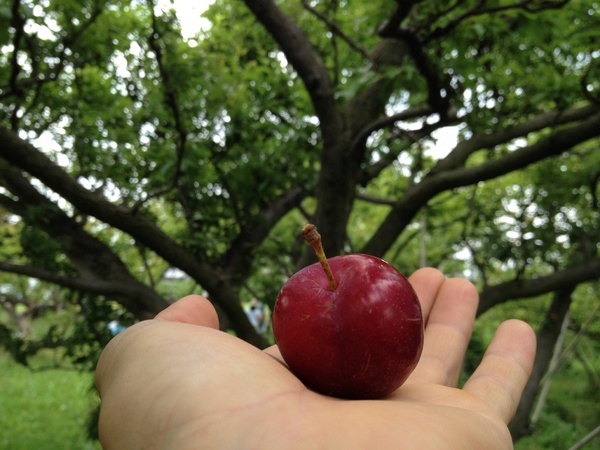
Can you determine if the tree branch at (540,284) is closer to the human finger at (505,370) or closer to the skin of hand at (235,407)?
the human finger at (505,370)

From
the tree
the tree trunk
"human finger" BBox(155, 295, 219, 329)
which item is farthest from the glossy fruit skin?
the tree trunk

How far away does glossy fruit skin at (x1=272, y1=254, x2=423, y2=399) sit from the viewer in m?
1.41

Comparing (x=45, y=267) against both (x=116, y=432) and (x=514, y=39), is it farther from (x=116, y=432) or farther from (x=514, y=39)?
(x=514, y=39)

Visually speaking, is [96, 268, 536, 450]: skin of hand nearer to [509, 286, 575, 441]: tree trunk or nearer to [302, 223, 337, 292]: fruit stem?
[302, 223, 337, 292]: fruit stem

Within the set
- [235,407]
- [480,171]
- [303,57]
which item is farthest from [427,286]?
[235,407]

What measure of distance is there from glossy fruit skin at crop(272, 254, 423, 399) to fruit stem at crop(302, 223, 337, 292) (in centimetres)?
3

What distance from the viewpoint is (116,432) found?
125cm

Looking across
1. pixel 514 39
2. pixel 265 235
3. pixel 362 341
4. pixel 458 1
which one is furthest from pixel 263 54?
pixel 362 341

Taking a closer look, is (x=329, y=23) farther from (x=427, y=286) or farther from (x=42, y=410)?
(x=42, y=410)

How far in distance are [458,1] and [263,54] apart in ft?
8.31

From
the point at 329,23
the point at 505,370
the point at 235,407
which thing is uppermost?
the point at 329,23

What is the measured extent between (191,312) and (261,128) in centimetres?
215

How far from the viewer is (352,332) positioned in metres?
1.40

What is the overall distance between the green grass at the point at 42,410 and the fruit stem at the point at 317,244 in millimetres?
4479
